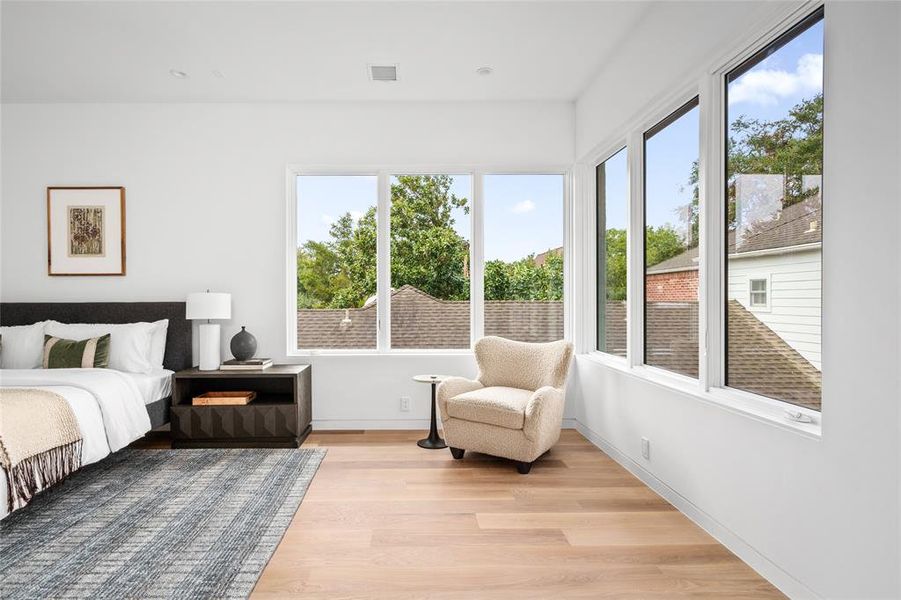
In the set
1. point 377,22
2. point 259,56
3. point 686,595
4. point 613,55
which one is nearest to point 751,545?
point 686,595

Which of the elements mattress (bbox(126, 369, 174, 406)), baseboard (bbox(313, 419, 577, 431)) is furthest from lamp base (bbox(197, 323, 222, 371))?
baseboard (bbox(313, 419, 577, 431))

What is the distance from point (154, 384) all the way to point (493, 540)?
2707 mm

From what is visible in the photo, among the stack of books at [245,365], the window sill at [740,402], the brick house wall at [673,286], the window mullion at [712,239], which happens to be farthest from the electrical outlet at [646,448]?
the stack of books at [245,365]

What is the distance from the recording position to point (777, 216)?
2.05 meters

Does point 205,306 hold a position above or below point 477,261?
below

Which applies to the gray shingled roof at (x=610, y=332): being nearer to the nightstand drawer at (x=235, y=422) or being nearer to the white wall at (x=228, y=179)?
the white wall at (x=228, y=179)

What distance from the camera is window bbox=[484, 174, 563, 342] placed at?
4.39m

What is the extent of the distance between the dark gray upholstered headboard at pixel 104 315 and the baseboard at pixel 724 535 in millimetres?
3432

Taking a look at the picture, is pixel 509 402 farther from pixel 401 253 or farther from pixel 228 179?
pixel 228 179

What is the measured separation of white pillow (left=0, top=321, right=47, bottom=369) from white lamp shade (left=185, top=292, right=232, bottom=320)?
1062 millimetres

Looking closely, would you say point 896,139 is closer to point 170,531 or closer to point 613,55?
point 613,55

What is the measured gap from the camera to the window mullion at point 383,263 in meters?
4.32

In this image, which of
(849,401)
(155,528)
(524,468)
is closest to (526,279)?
(524,468)

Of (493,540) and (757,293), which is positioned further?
(493,540)
